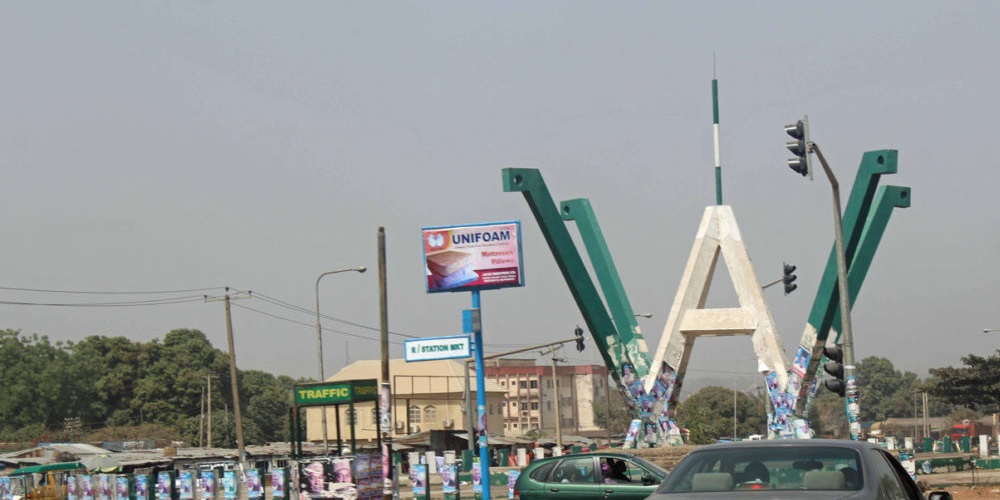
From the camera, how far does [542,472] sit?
21.7m

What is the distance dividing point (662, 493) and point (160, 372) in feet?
320

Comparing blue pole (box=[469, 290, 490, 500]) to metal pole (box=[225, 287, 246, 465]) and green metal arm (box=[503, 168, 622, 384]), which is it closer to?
green metal arm (box=[503, 168, 622, 384])

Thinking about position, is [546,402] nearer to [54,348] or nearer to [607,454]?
[54,348]

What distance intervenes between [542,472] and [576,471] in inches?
27.8

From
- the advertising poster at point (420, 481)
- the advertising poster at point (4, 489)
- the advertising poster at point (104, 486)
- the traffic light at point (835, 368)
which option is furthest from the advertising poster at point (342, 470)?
the advertising poster at point (4, 489)

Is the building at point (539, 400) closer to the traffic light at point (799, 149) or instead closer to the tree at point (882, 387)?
the tree at point (882, 387)

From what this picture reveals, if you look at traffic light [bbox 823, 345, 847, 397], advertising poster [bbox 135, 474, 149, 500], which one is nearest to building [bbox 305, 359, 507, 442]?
advertising poster [bbox 135, 474, 149, 500]

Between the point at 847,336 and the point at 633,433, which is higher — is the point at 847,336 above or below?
above

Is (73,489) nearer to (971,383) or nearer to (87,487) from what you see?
(87,487)

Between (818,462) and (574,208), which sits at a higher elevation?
(574,208)

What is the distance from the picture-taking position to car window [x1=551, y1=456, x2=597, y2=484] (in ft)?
69.4

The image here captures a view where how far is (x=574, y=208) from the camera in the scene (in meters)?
45.9

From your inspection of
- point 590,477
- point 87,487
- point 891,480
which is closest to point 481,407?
point 590,477

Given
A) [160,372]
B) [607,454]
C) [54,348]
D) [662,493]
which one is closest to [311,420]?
[160,372]
